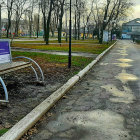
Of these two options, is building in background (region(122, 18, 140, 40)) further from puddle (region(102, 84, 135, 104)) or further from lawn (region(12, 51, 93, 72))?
puddle (region(102, 84, 135, 104))

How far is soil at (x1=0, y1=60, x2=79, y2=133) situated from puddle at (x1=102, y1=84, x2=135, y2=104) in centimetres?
154

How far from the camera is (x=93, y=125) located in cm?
352

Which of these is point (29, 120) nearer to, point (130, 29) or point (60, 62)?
point (60, 62)

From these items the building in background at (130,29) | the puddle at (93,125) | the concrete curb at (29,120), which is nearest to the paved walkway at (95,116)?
the puddle at (93,125)

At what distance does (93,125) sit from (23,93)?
2313 millimetres

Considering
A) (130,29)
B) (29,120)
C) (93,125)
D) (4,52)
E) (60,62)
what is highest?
(130,29)

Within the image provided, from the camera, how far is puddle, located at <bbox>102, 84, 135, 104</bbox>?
5017 millimetres

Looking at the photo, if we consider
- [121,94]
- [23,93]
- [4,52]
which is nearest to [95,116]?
[121,94]

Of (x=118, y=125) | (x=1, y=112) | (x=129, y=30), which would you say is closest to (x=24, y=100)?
(x=1, y=112)

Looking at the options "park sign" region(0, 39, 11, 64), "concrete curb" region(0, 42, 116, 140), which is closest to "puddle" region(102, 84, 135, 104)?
"concrete curb" region(0, 42, 116, 140)

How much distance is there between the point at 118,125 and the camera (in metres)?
3.54

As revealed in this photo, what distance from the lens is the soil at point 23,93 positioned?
371 cm

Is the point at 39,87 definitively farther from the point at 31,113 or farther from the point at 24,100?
the point at 31,113

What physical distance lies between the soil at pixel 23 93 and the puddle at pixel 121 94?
1539 millimetres
